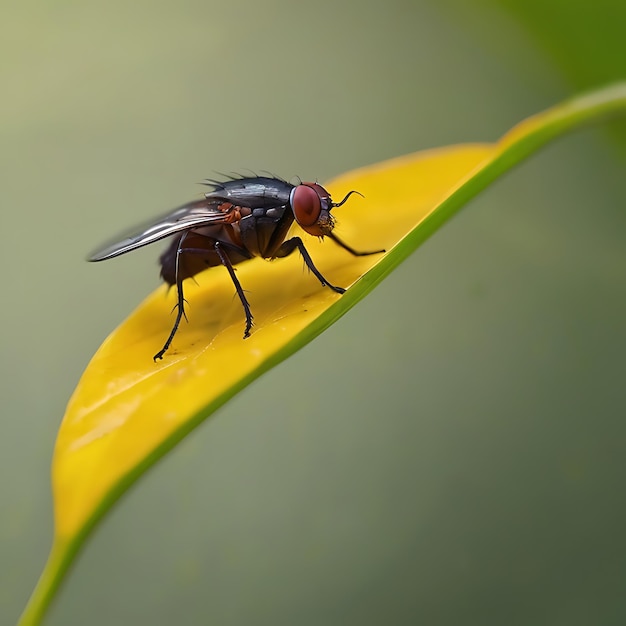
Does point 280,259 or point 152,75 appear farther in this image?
point 152,75

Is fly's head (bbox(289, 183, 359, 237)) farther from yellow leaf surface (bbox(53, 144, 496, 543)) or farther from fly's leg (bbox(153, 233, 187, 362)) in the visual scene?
fly's leg (bbox(153, 233, 187, 362))

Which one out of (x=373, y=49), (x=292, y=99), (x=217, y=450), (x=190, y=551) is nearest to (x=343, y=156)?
(x=292, y=99)

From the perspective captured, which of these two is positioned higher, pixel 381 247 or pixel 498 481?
pixel 381 247

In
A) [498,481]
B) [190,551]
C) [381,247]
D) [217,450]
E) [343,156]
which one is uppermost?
[343,156]

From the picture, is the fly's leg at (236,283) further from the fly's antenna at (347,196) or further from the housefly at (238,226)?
the fly's antenna at (347,196)

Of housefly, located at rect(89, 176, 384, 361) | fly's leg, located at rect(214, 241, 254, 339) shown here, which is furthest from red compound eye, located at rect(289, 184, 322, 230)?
fly's leg, located at rect(214, 241, 254, 339)

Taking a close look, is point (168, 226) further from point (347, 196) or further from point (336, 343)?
point (336, 343)

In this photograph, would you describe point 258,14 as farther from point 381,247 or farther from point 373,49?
point 381,247

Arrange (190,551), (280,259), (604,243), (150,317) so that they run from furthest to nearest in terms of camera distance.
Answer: (604,243)
(190,551)
(280,259)
(150,317)
